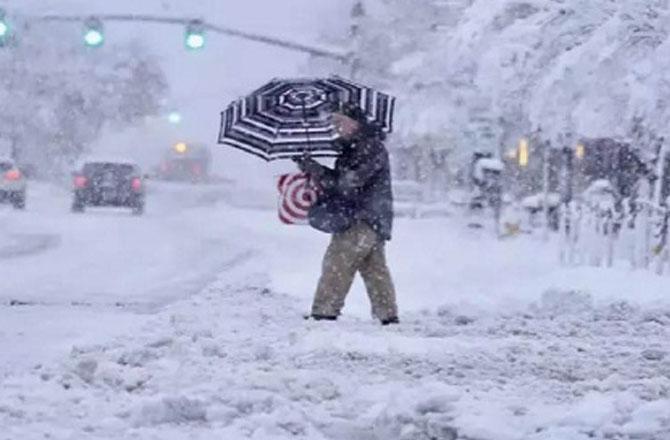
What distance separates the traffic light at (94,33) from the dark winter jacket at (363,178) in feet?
72.6

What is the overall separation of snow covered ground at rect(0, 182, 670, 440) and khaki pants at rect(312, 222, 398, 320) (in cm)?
23

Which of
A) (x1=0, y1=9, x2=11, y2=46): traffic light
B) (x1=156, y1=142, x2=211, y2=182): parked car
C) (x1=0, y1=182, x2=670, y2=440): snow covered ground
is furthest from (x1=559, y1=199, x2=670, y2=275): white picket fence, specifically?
(x1=156, y1=142, x2=211, y2=182): parked car

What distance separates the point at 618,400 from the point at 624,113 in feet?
48.4

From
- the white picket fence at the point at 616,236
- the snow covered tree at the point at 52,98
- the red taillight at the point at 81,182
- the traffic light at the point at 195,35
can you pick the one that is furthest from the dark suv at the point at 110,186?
the snow covered tree at the point at 52,98

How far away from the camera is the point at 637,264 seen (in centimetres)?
1816

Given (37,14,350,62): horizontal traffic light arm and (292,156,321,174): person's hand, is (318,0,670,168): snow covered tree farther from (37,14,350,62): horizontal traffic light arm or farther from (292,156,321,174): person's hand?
(292,156,321,174): person's hand

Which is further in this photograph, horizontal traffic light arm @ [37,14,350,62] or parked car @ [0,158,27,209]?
parked car @ [0,158,27,209]

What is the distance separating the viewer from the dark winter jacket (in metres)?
11.4

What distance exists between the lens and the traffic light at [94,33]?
32.9m

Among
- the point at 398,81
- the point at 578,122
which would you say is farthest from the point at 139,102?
the point at 578,122

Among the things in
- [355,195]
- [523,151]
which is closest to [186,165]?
[523,151]

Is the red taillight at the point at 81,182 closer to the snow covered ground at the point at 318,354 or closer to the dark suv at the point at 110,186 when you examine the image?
the dark suv at the point at 110,186

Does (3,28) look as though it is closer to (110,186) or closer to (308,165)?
(110,186)

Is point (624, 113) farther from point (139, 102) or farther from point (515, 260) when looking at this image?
point (139, 102)
